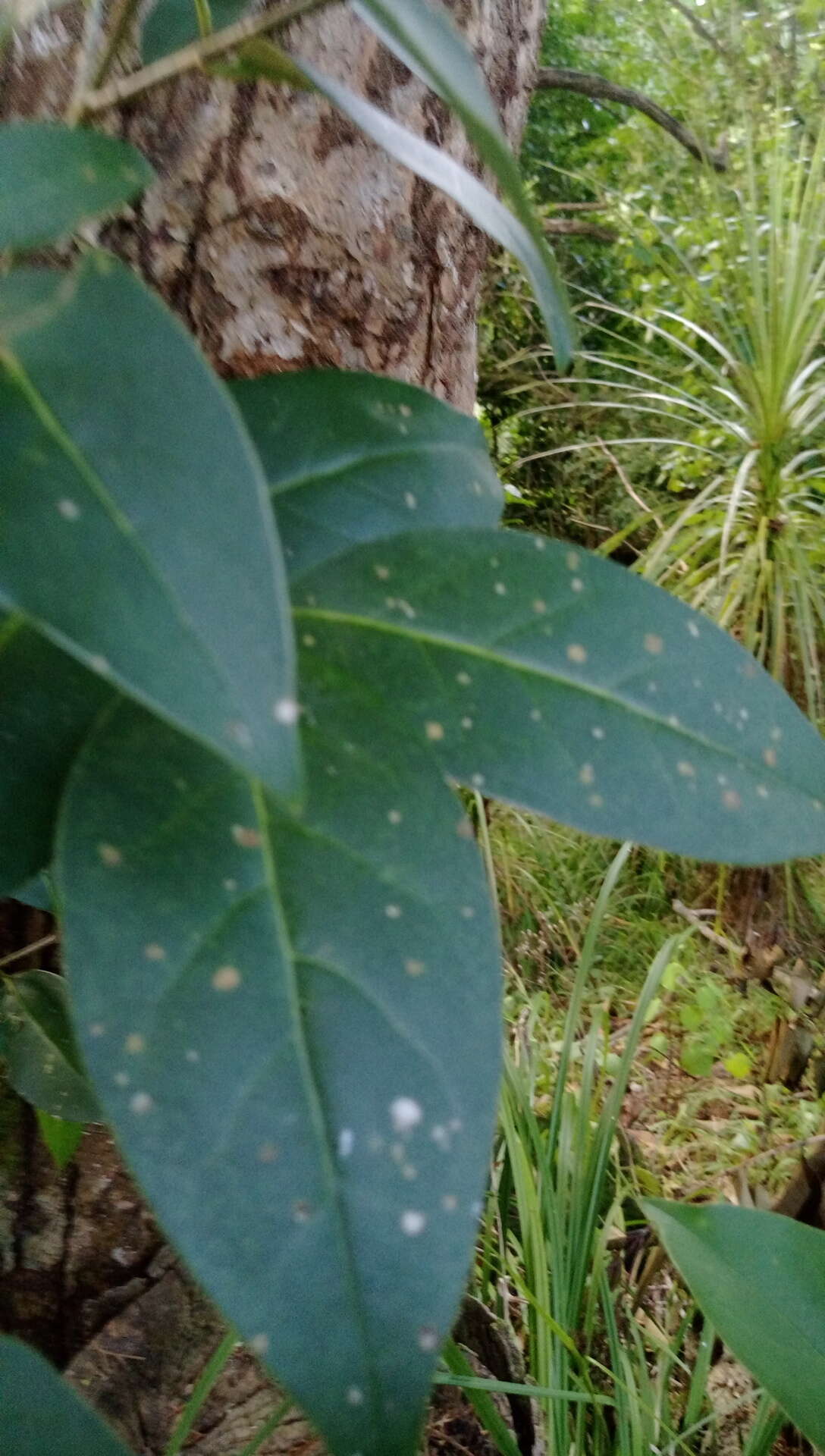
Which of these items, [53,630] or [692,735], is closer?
[53,630]

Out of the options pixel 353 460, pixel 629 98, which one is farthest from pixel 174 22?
pixel 629 98

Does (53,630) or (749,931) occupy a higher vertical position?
(53,630)

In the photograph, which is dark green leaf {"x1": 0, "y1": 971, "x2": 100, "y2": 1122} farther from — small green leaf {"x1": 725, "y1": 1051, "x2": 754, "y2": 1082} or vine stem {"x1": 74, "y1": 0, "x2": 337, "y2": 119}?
small green leaf {"x1": 725, "y1": 1051, "x2": 754, "y2": 1082}

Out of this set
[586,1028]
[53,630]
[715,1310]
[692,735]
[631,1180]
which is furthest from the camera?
[586,1028]

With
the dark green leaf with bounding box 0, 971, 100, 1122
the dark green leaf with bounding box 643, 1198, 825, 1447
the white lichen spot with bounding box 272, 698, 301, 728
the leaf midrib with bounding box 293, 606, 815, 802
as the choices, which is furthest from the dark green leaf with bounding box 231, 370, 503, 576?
the dark green leaf with bounding box 643, 1198, 825, 1447

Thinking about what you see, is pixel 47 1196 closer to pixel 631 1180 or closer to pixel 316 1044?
pixel 316 1044

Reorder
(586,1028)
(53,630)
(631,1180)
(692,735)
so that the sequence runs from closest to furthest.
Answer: (53,630)
(692,735)
(631,1180)
(586,1028)

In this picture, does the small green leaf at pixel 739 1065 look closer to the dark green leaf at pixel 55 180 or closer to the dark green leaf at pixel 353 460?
the dark green leaf at pixel 353 460

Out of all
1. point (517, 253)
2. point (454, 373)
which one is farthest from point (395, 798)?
point (454, 373)
